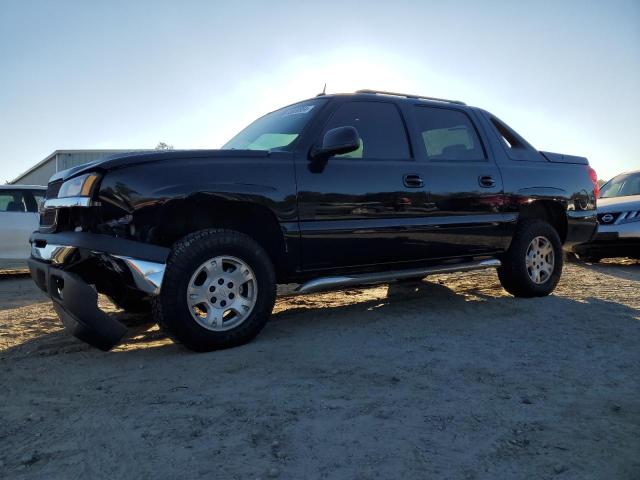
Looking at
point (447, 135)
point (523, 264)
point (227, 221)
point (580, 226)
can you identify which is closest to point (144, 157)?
point (227, 221)

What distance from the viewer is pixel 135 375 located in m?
2.98

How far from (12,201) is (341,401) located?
747 centimetres

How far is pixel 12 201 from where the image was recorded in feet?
26.7

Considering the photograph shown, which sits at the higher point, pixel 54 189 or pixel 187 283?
pixel 54 189

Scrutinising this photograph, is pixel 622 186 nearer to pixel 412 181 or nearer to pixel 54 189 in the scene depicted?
pixel 412 181

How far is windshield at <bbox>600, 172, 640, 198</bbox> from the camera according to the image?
8.96 meters

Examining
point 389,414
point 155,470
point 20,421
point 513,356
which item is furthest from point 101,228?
point 513,356

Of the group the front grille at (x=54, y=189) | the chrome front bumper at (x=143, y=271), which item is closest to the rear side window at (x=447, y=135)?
the chrome front bumper at (x=143, y=271)

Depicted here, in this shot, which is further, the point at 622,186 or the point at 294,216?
the point at 622,186

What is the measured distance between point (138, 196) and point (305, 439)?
1.83m

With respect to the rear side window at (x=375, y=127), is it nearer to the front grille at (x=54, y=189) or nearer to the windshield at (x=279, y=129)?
the windshield at (x=279, y=129)

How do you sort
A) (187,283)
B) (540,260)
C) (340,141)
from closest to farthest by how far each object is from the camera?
(187,283), (340,141), (540,260)

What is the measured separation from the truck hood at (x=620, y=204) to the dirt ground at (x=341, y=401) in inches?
162

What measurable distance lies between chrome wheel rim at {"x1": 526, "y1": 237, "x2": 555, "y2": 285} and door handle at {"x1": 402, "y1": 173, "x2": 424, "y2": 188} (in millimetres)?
1539
